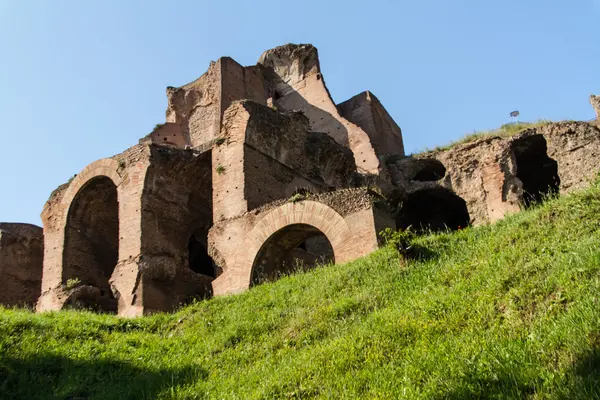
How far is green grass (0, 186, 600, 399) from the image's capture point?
5273mm

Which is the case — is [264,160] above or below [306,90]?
below

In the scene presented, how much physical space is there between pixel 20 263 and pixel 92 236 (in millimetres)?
3062

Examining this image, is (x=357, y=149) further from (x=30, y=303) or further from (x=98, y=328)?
(x=98, y=328)

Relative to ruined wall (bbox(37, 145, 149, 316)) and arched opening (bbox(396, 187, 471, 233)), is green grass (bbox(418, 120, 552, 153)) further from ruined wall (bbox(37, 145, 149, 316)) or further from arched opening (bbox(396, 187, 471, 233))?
ruined wall (bbox(37, 145, 149, 316))

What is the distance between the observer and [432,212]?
20.4m

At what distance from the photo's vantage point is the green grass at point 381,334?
5273 mm

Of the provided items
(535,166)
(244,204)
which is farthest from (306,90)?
(244,204)

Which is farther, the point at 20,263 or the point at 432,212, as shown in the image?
the point at 432,212

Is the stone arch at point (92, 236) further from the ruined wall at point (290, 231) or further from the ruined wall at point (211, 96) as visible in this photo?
the ruined wall at point (211, 96)

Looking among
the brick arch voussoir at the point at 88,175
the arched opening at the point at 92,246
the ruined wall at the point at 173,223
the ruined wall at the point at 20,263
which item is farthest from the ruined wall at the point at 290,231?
the ruined wall at the point at 20,263

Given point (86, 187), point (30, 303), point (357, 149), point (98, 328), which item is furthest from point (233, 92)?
point (98, 328)

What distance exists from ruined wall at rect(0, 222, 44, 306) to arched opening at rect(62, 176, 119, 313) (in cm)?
267

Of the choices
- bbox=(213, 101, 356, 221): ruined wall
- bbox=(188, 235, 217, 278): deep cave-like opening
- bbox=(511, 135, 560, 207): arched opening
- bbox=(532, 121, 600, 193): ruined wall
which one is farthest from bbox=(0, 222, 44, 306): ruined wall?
bbox=(532, 121, 600, 193): ruined wall

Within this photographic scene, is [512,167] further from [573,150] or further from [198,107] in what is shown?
[198,107]
